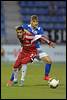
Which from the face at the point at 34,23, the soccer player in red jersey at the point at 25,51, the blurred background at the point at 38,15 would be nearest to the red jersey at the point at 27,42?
the soccer player in red jersey at the point at 25,51

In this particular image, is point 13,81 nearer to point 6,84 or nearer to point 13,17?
point 6,84

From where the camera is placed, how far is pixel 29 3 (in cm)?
3052

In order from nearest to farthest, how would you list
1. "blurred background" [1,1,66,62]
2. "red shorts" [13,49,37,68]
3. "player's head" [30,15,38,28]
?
"player's head" [30,15,38,28]
"red shorts" [13,49,37,68]
"blurred background" [1,1,66,62]

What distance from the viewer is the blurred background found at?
90.4 ft

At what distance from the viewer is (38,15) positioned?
30.0 metres

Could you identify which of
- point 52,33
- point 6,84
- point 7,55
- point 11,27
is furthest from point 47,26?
point 6,84

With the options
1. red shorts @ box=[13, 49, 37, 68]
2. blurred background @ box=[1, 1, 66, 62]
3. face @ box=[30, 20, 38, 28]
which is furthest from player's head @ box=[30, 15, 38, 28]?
blurred background @ box=[1, 1, 66, 62]

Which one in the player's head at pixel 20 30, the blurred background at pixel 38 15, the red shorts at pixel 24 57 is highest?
the blurred background at pixel 38 15

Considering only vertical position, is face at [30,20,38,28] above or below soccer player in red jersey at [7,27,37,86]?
above

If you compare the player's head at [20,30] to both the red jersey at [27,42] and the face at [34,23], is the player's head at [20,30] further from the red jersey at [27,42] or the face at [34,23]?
the face at [34,23]

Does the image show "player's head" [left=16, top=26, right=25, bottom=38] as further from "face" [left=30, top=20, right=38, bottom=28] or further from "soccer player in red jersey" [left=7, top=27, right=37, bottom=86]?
"face" [left=30, top=20, right=38, bottom=28]

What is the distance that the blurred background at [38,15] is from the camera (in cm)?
2755

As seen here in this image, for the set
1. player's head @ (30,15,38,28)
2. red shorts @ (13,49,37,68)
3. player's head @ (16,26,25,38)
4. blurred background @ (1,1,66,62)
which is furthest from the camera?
blurred background @ (1,1,66,62)

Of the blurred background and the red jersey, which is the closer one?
the red jersey
